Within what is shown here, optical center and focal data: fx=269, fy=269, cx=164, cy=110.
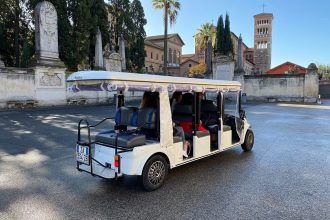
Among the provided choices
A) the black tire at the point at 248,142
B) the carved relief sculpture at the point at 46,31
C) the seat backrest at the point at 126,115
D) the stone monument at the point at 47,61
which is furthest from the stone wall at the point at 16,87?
the black tire at the point at 248,142

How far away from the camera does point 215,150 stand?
6.63 metres

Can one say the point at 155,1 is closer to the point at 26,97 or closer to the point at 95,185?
the point at 26,97

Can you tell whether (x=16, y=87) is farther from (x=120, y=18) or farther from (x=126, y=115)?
(x=120, y=18)

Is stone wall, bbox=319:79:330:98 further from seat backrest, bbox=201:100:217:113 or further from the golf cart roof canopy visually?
the golf cart roof canopy

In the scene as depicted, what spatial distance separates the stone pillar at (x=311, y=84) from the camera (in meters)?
27.8

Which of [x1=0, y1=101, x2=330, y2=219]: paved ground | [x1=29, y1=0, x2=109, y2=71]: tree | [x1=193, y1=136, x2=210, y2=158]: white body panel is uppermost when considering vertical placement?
[x1=29, y1=0, x2=109, y2=71]: tree

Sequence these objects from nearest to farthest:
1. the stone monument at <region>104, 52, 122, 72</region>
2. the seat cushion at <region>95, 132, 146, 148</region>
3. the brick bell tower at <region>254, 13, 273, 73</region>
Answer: the seat cushion at <region>95, 132, 146, 148</region>
the stone monument at <region>104, 52, 122, 72</region>
the brick bell tower at <region>254, 13, 273, 73</region>

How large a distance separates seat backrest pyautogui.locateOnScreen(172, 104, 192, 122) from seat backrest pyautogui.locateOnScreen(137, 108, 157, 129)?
1197mm

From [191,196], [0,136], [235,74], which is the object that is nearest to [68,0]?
[235,74]

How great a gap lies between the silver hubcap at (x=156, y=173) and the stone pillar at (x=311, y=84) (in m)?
27.6

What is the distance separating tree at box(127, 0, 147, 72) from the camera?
40.2m

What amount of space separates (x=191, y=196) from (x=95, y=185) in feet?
6.12

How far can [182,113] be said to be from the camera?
21.2ft

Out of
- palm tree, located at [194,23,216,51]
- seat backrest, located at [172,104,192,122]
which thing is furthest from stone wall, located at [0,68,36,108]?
palm tree, located at [194,23,216,51]
